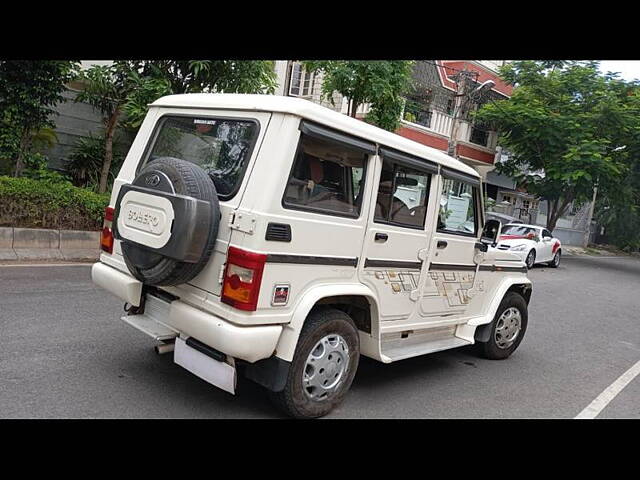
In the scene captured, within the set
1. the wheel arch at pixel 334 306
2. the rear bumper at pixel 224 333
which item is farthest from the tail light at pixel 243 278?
the wheel arch at pixel 334 306

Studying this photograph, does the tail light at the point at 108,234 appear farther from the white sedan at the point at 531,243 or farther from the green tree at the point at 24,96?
the white sedan at the point at 531,243

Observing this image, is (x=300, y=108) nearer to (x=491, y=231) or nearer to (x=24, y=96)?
(x=491, y=231)

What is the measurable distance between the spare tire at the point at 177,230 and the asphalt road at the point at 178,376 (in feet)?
3.20

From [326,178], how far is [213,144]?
2.79 feet

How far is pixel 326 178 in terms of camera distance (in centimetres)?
400

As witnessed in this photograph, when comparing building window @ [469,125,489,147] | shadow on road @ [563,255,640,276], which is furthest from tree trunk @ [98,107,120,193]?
building window @ [469,125,489,147]

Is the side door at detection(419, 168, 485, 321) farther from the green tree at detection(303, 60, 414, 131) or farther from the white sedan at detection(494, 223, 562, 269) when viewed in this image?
the white sedan at detection(494, 223, 562, 269)

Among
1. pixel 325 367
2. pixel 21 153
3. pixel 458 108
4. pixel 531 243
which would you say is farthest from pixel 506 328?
pixel 458 108

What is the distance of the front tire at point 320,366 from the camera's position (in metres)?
3.85

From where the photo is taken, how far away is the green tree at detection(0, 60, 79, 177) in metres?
9.72

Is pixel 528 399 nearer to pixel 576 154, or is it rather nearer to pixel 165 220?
pixel 165 220

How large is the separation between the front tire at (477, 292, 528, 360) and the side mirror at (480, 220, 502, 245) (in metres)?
0.94

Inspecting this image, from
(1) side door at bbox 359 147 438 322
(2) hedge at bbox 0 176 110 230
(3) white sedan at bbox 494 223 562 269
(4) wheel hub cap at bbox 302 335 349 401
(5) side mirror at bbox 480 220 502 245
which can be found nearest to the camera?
(4) wheel hub cap at bbox 302 335 349 401
